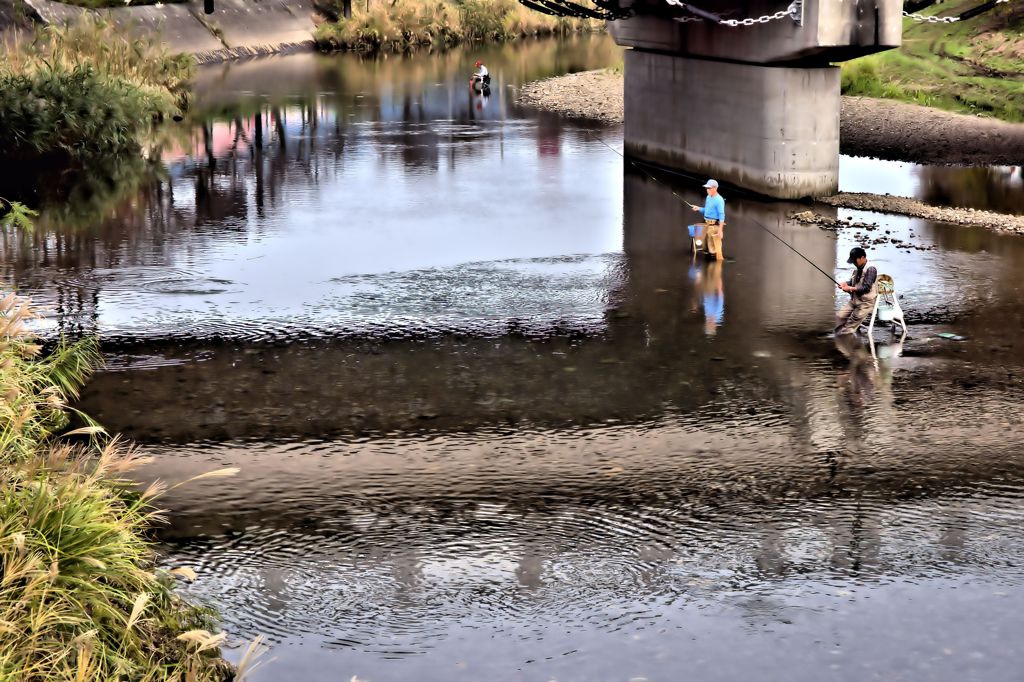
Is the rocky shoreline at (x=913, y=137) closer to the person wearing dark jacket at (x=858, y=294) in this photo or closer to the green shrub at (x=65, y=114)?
the person wearing dark jacket at (x=858, y=294)

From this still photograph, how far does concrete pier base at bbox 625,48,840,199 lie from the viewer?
91.7 ft

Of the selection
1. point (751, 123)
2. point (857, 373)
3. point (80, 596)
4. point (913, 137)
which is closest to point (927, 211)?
point (751, 123)

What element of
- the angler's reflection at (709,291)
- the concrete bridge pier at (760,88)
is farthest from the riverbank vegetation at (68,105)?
the angler's reflection at (709,291)

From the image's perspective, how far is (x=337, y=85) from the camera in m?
54.2

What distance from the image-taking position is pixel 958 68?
44438 millimetres

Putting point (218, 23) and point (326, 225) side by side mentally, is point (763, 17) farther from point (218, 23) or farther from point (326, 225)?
point (218, 23)

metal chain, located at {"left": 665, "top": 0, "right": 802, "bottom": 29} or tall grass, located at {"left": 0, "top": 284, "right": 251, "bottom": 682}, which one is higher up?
metal chain, located at {"left": 665, "top": 0, "right": 802, "bottom": 29}

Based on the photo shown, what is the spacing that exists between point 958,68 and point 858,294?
2965 cm

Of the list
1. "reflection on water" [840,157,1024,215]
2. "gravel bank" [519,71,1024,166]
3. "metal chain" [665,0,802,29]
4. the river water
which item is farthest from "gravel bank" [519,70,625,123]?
the river water

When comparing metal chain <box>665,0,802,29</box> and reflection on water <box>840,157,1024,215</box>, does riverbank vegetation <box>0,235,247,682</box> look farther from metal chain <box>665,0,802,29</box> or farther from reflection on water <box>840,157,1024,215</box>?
reflection on water <box>840,157,1024,215</box>

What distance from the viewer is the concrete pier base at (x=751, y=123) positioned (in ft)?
91.7

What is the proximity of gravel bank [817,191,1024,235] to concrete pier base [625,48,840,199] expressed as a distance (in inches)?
21.0

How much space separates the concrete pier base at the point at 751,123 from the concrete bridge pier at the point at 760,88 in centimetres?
2

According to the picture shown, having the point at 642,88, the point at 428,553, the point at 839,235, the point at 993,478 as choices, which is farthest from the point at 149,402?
the point at 642,88
